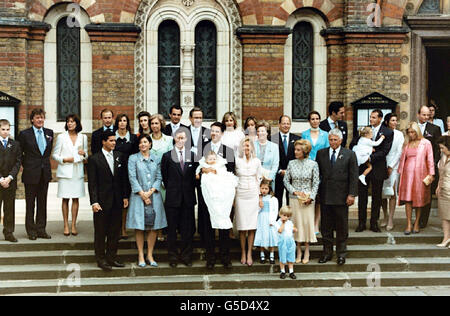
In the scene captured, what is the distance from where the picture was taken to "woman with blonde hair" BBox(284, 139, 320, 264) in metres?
9.34

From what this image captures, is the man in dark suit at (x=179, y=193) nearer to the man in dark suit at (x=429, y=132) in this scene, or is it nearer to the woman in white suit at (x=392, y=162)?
the woman in white suit at (x=392, y=162)

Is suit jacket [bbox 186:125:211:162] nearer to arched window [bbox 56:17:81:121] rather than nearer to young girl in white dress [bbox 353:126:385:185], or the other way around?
young girl in white dress [bbox 353:126:385:185]

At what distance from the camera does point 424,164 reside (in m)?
10.6

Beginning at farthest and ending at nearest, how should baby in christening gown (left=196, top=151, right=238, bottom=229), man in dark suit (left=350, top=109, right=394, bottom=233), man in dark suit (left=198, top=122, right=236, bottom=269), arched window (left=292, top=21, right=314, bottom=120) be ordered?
arched window (left=292, top=21, right=314, bottom=120) → man in dark suit (left=350, top=109, right=394, bottom=233) → man in dark suit (left=198, top=122, right=236, bottom=269) → baby in christening gown (left=196, top=151, right=238, bottom=229)

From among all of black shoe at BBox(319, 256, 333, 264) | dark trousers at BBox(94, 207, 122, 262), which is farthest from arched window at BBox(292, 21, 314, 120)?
dark trousers at BBox(94, 207, 122, 262)

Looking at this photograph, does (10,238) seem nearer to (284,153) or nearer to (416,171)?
(284,153)

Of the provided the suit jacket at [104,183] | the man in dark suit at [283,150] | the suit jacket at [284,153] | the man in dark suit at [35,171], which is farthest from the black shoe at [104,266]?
the suit jacket at [284,153]

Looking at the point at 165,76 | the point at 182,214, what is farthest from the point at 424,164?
the point at 165,76

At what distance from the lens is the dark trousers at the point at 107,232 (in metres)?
8.97

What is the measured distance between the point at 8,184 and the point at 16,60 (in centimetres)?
473

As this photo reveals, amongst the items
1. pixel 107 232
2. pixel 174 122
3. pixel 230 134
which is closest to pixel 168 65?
pixel 174 122

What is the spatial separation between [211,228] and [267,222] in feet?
2.65

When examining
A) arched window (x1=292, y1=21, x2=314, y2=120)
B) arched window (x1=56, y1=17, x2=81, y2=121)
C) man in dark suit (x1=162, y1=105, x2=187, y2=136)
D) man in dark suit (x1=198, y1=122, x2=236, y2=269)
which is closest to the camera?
man in dark suit (x1=198, y1=122, x2=236, y2=269)

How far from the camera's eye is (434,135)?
11289mm
